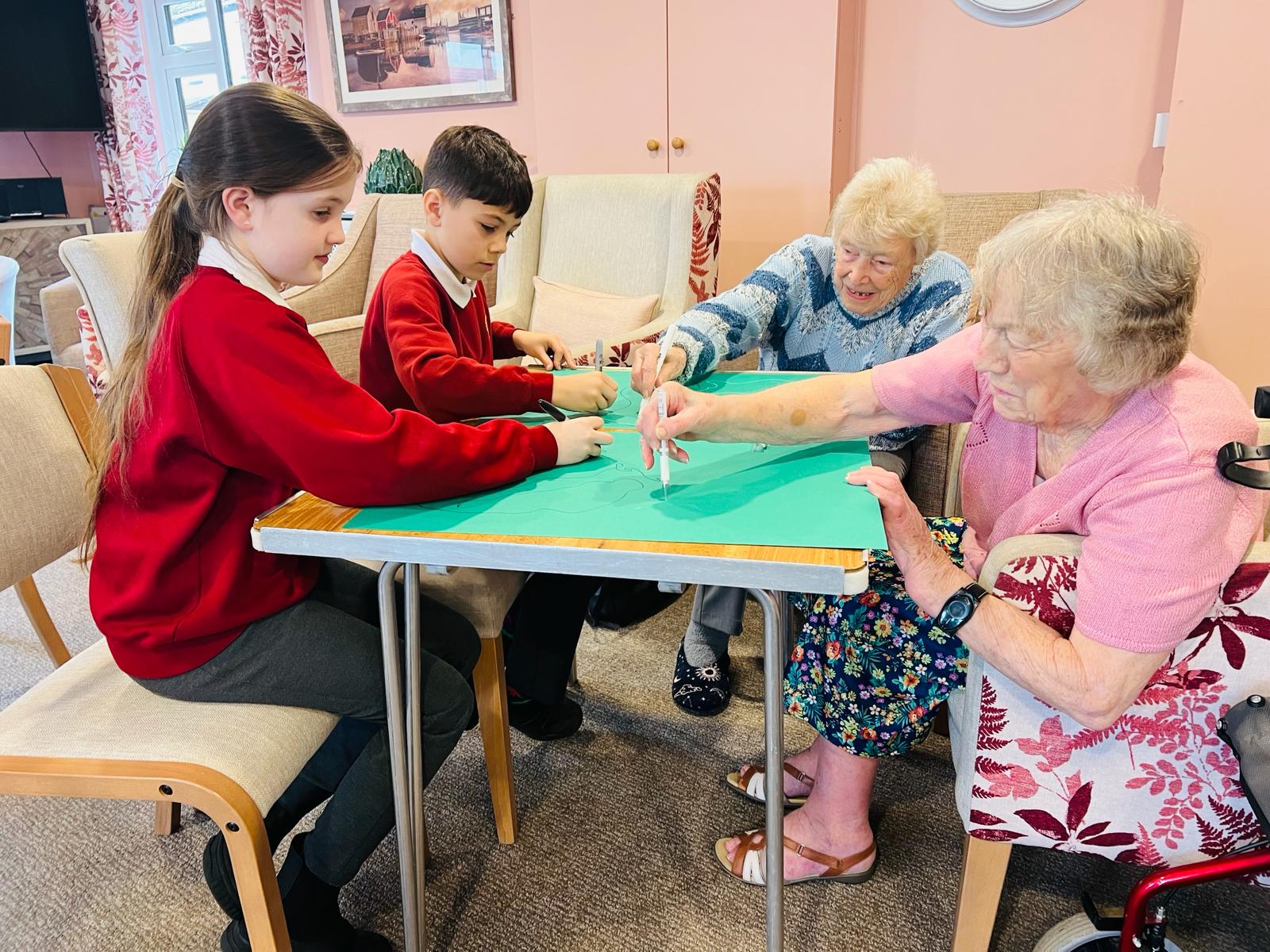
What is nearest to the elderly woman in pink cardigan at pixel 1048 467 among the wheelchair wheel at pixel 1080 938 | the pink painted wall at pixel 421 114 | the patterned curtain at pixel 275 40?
the wheelchair wheel at pixel 1080 938

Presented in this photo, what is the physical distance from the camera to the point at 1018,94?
2916 millimetres

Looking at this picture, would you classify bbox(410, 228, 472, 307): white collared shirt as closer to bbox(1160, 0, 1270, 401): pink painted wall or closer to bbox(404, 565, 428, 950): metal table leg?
bbox(404, 565, 428, 950): metal table leg

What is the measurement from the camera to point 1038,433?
1143 millimetres

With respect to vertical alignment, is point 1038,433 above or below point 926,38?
below

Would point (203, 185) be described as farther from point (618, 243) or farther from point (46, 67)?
point (46, 67)

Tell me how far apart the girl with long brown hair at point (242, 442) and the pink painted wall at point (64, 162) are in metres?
Answer: 5.45

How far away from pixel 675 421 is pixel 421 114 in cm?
370

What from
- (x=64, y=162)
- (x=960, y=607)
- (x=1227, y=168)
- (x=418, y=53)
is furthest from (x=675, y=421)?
(x=64, y=162)

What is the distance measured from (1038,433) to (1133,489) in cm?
22

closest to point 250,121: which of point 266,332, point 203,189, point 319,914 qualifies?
point 203,189

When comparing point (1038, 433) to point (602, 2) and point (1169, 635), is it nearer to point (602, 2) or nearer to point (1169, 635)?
point (1169, 635)

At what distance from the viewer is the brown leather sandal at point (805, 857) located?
4.62 ft

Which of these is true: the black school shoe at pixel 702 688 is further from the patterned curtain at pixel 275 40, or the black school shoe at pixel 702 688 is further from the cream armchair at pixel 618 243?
the patterned curtain at pixel 275 40

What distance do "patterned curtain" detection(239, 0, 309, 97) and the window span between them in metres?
0.43
